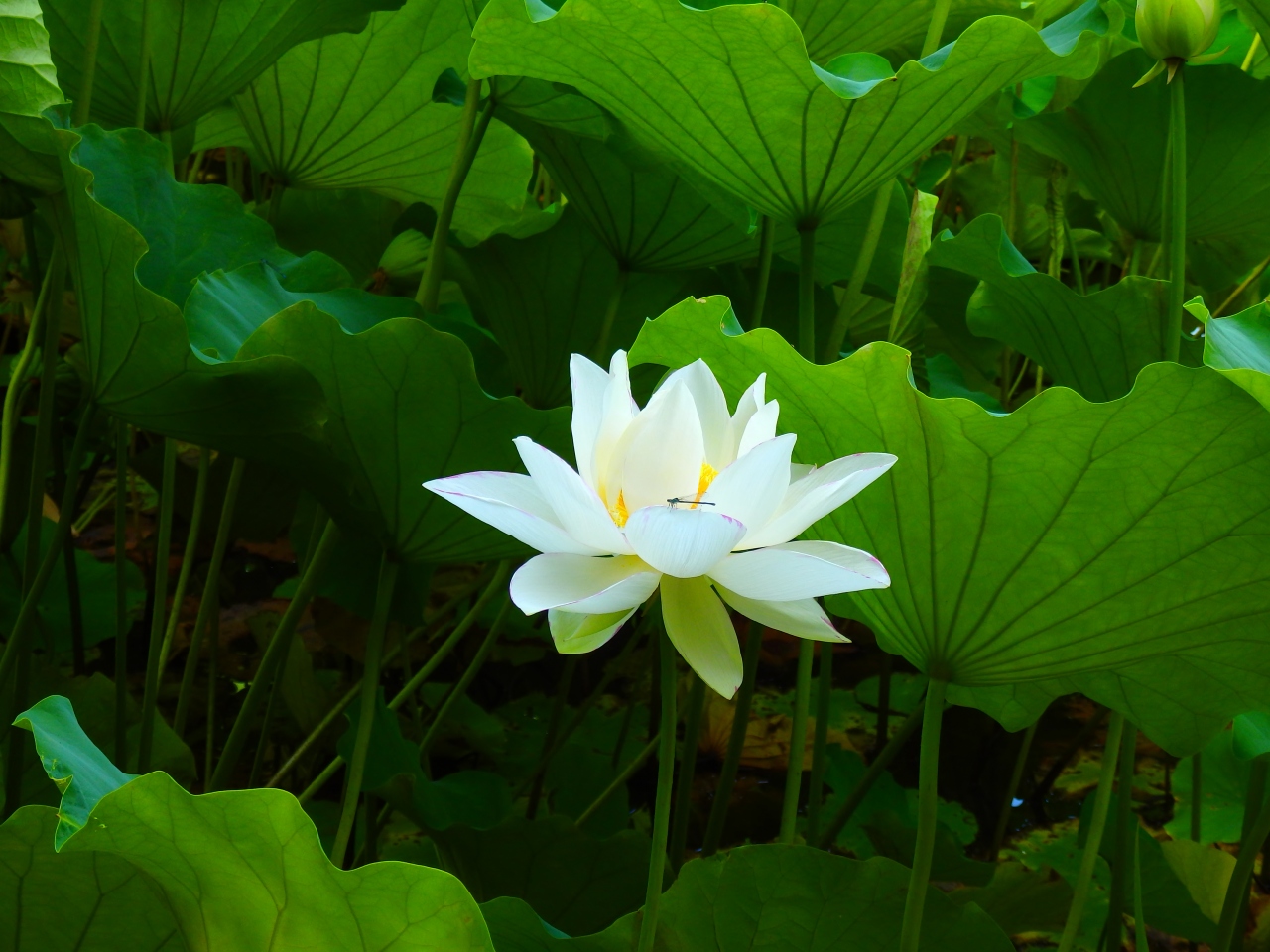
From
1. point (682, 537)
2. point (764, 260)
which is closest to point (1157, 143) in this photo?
point (764, 260)

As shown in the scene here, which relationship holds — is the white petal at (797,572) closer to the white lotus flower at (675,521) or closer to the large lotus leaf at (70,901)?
the white lotus flower at (675,521)

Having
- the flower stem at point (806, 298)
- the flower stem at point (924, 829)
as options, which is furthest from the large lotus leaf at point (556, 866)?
the flower stem at point (806, 298)

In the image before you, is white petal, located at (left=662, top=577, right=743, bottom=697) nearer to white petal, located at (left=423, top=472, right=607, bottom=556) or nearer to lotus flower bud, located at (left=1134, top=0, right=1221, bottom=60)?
white petal, located at (left=423, top=472, right=607, bottom=556)

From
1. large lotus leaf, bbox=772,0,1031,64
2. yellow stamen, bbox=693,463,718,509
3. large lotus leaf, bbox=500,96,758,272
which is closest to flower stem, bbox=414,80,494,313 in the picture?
large lotus leaf, bbox=500,96,758,272

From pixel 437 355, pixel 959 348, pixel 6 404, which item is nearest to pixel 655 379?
pixel 437 355

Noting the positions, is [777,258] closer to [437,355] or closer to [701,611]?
[437,355]

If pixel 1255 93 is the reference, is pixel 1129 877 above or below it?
below

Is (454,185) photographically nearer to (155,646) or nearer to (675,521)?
(155,646)
